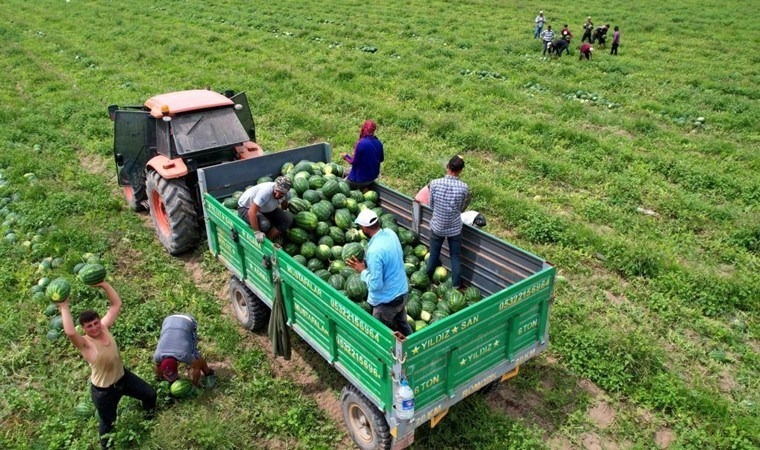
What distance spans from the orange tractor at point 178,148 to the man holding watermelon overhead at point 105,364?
3.14 meters

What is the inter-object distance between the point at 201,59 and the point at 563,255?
56.7 feet

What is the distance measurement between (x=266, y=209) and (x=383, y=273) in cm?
201

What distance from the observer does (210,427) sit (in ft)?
18.4

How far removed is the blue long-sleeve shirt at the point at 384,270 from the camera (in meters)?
5.30

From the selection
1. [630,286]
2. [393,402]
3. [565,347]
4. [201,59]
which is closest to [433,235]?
[565,347]

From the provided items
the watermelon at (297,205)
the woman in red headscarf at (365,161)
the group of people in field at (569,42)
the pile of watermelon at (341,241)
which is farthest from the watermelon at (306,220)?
the group of people in field at (569,42)

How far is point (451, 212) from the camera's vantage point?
6574 mm

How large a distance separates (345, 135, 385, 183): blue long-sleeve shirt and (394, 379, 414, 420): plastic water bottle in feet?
13.5

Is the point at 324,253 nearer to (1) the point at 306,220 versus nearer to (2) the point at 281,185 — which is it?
(1) the point at 306,220

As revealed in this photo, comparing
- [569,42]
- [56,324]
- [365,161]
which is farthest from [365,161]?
[569,42]

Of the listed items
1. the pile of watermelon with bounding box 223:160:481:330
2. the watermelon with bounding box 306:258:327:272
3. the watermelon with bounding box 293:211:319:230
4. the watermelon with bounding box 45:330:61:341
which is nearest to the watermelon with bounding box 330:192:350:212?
the pile of watermelon with bounding box 223:160:481:330

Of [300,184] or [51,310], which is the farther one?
[300,184]

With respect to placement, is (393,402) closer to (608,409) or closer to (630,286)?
(608,409)

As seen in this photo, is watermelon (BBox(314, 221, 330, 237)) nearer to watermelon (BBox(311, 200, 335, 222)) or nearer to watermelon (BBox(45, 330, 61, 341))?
watermelon (BBox(311, 200, 335, 222))
